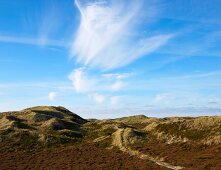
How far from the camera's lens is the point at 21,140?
3740 inches

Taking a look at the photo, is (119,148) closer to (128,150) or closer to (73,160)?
(128,150)

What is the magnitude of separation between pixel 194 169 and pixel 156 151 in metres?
16.8

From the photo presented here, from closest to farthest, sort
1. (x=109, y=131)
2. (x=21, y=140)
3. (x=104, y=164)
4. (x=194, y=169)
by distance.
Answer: (x=194, y=169)
(x=104, y=164)
(x=21, y=140)
(x=109, y=131)

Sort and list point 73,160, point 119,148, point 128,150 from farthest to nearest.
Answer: point 119,148, point 128,150, point 73,160

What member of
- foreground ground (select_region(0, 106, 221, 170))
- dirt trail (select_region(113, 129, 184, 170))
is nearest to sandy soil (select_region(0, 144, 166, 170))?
foreground ground (select_region(0, 106, 221, 170))

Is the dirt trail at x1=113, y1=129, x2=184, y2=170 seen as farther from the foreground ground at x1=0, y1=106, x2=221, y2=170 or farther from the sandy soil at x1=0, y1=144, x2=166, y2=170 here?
the sandy soil at x1=0, y1=144, x2=166, y2=170

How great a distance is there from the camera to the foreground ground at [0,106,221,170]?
6706 cm

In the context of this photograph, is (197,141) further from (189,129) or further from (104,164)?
(104,164)

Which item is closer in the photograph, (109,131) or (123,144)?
(123,144)

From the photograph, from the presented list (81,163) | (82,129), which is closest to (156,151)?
(81,163)

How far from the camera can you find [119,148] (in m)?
82.4

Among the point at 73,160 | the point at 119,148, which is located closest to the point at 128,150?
the point at 119,148

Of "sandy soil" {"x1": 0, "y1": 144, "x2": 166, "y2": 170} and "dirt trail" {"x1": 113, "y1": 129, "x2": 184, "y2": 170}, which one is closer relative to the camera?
"dirt trail" {"x1": 113, "y1": 129, "x2": 184, "y2": 170}

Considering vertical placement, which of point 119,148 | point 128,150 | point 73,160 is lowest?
point 73,160
